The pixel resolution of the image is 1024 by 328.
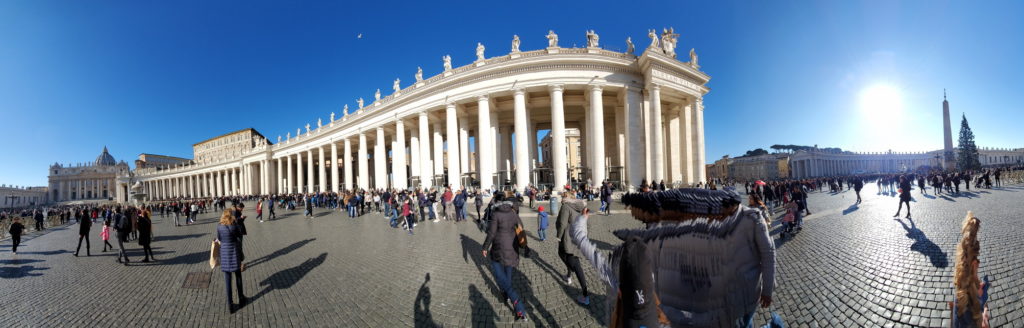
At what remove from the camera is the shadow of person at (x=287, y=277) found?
4383 mm

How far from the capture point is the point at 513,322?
3121mm

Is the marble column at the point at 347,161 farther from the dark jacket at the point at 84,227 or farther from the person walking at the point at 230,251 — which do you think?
the person walking at the point at 230,251

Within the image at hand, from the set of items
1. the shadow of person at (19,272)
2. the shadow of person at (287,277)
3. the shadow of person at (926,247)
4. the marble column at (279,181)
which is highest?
the marble column at (279,181)

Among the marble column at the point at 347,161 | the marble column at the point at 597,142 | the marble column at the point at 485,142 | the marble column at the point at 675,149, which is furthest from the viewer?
the marble column at the point at 347,161

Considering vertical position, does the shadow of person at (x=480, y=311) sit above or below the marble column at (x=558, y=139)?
below

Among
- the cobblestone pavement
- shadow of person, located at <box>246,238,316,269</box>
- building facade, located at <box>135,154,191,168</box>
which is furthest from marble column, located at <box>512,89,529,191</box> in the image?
building facade, located at <box>135,154,191,168</box>

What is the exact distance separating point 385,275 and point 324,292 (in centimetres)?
80

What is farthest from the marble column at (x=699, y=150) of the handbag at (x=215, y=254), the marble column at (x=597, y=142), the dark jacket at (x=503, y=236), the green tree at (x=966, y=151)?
the green tree at (x=966, y=151)

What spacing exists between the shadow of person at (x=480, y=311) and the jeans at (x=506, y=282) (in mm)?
286

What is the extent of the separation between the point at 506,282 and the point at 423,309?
1.02 meters

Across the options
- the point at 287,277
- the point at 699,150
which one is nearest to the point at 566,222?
the point at 287,277

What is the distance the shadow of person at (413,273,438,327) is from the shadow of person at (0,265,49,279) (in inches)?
302

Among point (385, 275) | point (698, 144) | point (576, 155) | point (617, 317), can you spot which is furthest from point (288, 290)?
point (576, 155)

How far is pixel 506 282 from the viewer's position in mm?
3254
